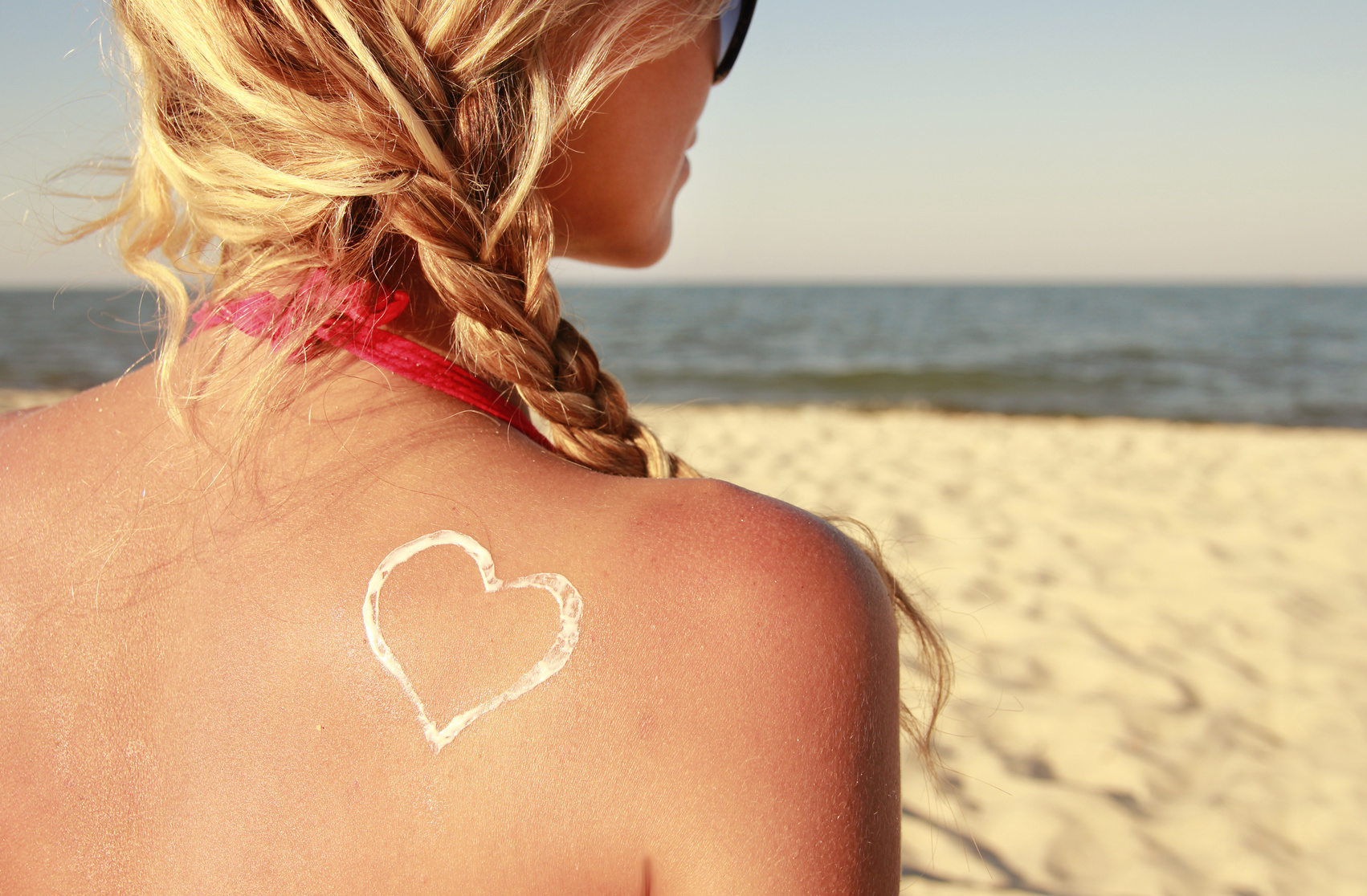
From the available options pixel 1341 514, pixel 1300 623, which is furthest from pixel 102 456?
pixel 1341 514

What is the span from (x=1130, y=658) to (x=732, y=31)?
314cm

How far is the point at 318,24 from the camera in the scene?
0.78 m

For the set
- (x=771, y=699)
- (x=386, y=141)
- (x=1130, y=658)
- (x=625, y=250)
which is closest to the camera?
(x=771, y=699)

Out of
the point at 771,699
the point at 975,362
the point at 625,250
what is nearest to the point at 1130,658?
the point at 625,250

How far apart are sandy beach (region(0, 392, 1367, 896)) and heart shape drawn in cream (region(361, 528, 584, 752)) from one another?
134cm

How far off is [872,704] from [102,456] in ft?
2.36

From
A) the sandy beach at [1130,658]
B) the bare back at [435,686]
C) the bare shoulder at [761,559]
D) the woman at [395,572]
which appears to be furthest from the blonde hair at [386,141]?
the sandy beach at [1130,658]

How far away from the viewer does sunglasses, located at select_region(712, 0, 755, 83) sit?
1.13 meters

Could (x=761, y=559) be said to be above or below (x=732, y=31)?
below

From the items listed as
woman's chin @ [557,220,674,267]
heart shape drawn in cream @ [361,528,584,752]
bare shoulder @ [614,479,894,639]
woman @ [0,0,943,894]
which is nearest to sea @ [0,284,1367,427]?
woman's chin @ [557,220,674,267]

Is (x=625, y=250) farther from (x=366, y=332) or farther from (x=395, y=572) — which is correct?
(x=395, y=572)

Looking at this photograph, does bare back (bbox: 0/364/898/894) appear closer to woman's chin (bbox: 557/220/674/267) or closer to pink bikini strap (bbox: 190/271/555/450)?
pink bikini strap (bbox: 190/271/555/450)

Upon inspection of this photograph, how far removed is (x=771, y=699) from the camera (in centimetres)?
65

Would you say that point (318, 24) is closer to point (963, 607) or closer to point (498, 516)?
point (498, 516)
